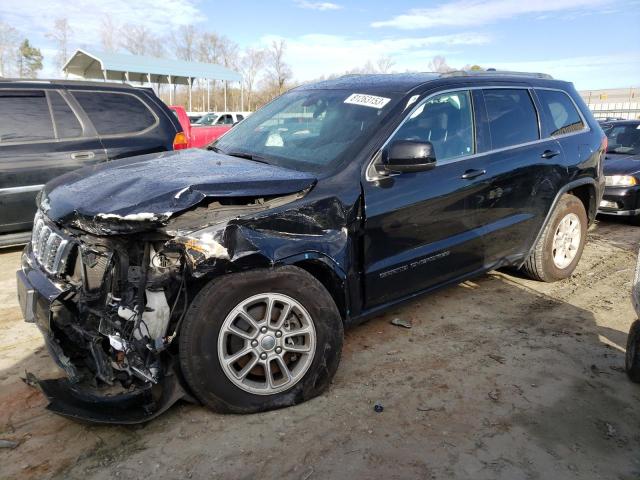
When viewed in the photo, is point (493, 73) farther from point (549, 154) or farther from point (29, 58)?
point (29, 58)

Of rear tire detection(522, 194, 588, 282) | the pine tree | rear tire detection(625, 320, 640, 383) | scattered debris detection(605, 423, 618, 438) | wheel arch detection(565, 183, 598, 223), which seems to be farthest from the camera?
the pine tree

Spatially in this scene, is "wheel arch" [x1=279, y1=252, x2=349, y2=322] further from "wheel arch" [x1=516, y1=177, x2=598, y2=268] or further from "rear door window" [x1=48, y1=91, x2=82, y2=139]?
"rear door window" [x1=48, y1=91, x2=82, y2=139]

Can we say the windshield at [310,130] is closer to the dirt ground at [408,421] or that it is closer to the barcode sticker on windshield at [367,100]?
the barcode sticker on windshield at [367,100]

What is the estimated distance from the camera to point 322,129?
3463 mm

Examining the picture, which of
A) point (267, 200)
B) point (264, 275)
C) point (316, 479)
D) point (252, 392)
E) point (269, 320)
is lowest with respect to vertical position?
point (316, 479)

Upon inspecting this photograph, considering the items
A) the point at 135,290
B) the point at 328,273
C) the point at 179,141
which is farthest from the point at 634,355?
the point at 179,141

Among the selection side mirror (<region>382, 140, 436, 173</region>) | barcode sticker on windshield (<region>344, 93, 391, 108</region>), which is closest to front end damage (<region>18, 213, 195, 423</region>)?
side mirror (<region>382, 140, 436, 173</region>)

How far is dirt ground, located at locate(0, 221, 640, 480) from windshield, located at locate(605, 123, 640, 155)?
5312 mm

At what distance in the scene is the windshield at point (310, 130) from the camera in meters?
3.19

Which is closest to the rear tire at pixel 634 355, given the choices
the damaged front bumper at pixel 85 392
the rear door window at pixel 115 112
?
the damaged front bumper at pixel 85 392

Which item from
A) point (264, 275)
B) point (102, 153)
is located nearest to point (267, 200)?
point (264, 275)

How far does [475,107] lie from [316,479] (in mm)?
2923

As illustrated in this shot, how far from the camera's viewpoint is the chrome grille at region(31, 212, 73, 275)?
273cm

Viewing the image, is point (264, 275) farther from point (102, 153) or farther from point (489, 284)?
point (102, 153)
